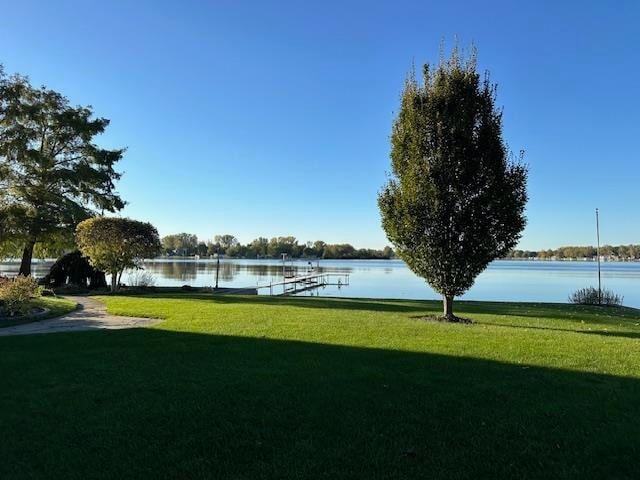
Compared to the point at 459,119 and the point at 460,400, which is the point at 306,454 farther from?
the point at 459,119

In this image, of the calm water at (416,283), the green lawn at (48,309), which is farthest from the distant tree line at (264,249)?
the green lawn at (48,309)

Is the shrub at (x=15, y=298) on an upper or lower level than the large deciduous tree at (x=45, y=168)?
lower

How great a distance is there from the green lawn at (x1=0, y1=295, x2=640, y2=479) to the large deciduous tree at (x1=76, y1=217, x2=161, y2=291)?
1311cm

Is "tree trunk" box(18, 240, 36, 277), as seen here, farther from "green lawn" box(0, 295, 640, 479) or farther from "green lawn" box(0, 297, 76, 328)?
"green lawn" box(0, 295, 640, 479)

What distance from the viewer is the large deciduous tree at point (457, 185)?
12289 millimetres

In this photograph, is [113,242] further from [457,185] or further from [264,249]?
A: [264,249]

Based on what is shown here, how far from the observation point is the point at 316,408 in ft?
15.5

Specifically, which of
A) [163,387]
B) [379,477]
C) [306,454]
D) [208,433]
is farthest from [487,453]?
[163,387]

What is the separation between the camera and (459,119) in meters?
12.4

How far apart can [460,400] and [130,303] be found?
1243 centimetres

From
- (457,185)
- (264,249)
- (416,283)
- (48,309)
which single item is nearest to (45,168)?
(48,309)

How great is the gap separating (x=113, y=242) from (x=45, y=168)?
6376mm

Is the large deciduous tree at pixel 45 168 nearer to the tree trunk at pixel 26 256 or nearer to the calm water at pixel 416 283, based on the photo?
the tree trunk at pixel 26 256

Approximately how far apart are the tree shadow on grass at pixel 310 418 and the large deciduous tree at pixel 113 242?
14.7 meters
